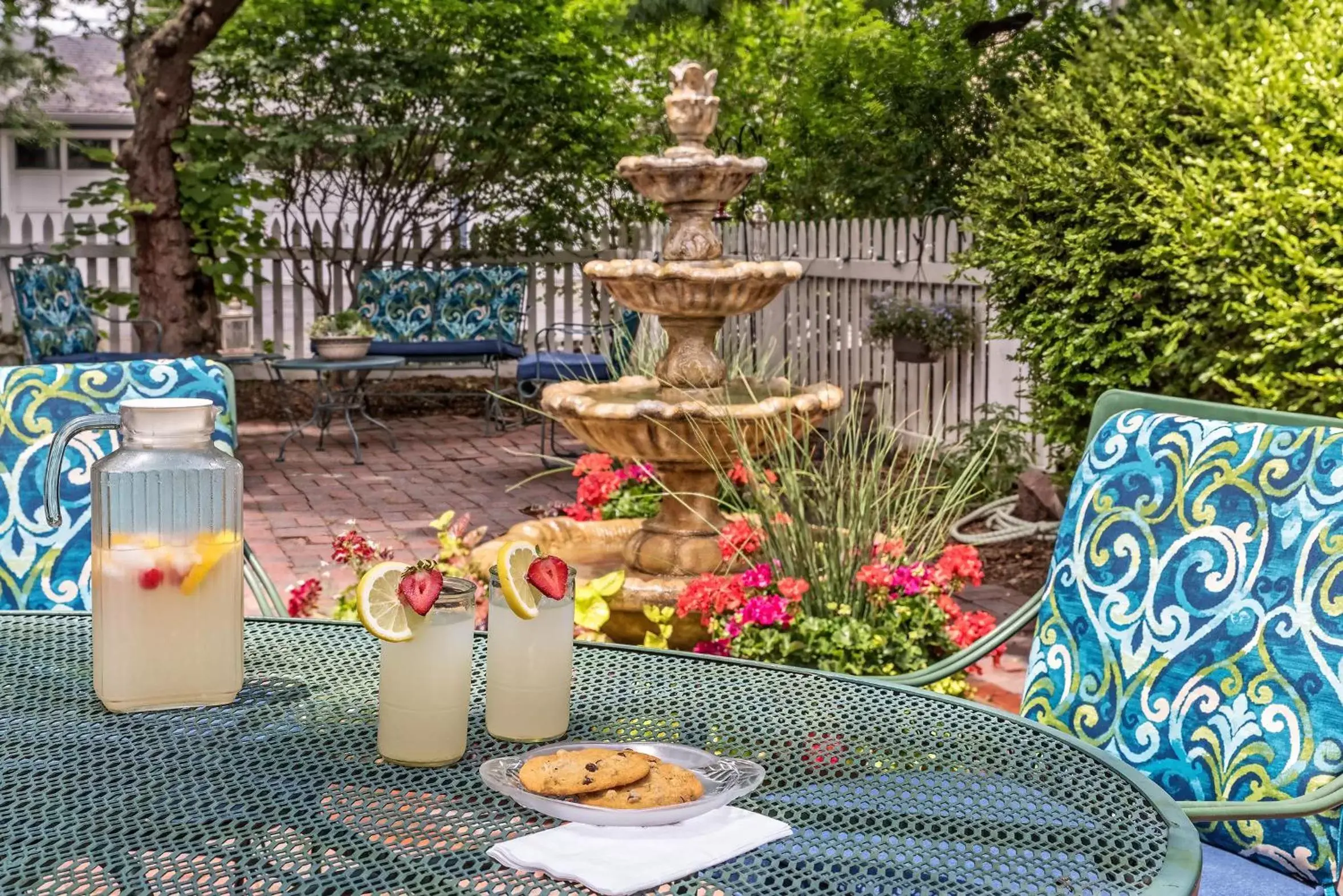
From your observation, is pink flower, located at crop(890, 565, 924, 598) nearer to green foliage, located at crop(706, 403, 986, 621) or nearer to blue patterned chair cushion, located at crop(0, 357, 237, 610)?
A: green foliage, located at crop(706, 403, 986, 621)

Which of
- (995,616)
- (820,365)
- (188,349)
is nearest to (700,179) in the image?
(995,616)

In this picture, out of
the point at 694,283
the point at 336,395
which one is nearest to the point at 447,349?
the point at 336,395

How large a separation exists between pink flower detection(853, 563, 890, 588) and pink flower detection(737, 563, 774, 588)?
224 millimetres

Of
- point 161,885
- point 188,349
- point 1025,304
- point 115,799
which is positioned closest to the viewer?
point 161,885

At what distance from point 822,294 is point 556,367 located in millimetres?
2150

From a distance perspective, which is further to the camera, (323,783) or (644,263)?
(644,263)

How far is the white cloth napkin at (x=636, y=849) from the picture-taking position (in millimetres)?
1191

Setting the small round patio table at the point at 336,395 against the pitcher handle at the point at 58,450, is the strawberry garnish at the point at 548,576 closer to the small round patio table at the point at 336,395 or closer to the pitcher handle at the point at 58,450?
the pitcher handle at the point at 58,450

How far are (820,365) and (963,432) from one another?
5.98 feet

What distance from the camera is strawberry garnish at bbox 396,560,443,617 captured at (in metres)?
1.43

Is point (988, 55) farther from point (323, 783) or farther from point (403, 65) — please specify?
point (323, 783)

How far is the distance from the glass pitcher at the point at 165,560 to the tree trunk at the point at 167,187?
8017mm

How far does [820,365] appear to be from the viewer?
9.75 meters

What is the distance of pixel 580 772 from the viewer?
53.2 inches
